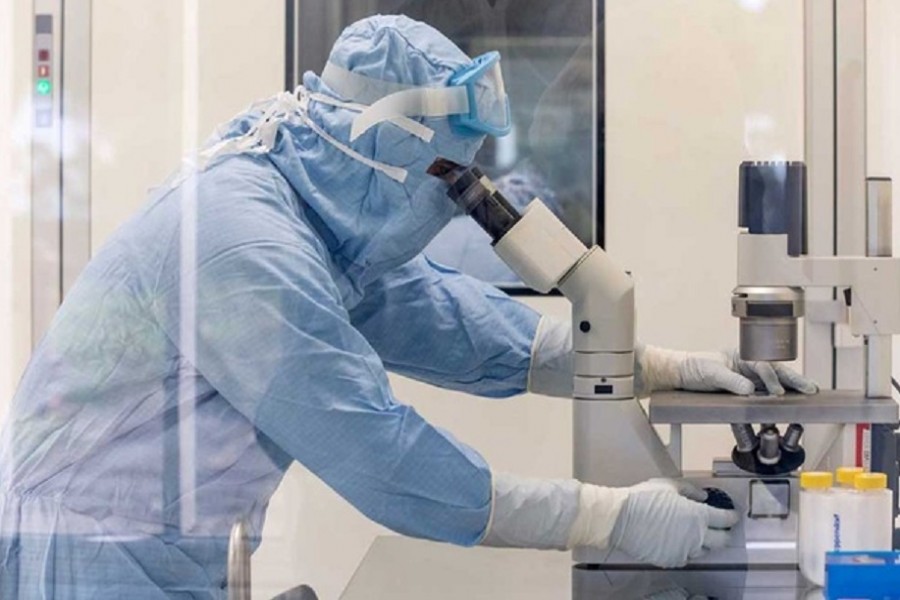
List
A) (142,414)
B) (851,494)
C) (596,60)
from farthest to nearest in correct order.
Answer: (596,60)
(142,414)
(851,494)

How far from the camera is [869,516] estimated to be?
4.79 feet

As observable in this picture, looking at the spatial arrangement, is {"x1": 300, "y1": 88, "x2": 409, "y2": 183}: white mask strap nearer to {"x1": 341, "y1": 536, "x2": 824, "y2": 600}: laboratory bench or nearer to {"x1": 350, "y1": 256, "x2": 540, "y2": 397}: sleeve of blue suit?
{"x1": 350, "y1": 256, "x2": 540, "y2": 397}: sleeve of blue suit

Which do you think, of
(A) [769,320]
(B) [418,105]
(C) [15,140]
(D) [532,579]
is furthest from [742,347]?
(C) [15,140]

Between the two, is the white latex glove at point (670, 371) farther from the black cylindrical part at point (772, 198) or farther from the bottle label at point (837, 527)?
the bottle label at point (837, 527)

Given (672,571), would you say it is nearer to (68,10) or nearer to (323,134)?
(323,134)

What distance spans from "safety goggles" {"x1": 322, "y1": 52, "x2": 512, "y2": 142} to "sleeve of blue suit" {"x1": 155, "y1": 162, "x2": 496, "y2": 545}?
0.19 m

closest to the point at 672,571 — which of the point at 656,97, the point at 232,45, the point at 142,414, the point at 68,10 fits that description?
the point at 142,414

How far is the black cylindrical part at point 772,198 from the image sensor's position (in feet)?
5.47

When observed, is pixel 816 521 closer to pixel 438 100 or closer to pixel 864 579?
pixel 864 579

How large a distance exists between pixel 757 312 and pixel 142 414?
2.58 ft

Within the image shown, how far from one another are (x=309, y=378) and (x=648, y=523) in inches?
17.5

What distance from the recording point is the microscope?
1624 mm

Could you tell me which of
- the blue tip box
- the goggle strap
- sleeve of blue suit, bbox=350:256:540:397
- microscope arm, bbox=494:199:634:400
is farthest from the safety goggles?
the blue tip box

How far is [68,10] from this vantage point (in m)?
2.14
